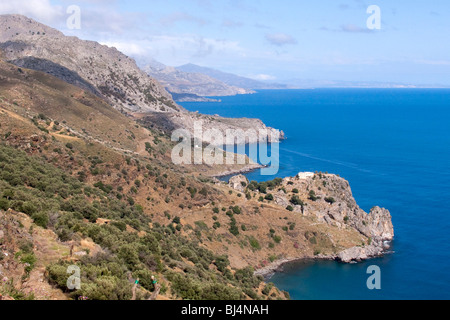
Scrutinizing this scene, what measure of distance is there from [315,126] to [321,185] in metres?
132

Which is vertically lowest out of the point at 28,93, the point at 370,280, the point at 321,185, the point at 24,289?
the point at 370,280

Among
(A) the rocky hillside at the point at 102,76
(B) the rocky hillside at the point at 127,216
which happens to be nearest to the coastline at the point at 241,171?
(B) the rocky hillside at the point at 127,216

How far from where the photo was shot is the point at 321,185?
234 ft

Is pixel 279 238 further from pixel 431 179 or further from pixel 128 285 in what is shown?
pixel 431 179

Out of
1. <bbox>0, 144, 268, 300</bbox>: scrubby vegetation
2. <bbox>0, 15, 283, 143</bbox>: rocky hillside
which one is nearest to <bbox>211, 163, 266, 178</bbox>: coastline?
<bbox>0, 15, 283, 143</bbox>: rocky hillside

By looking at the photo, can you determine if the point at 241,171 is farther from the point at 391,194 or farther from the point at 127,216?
the point at 127,216

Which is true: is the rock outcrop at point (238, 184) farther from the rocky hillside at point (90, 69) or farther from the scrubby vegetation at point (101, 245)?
the rocky hillside at point (90, 69)

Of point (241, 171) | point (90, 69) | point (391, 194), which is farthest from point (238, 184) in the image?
point (90, 69)

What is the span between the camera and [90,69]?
146250mm
